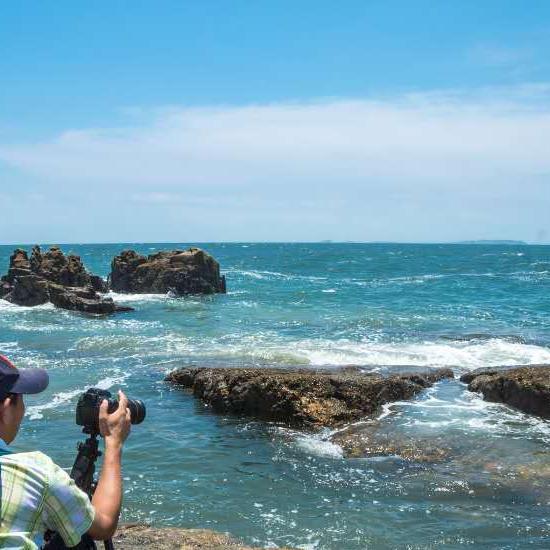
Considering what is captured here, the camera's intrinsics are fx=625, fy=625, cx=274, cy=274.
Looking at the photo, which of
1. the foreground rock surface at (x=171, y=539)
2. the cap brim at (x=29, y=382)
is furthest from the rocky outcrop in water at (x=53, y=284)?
the cap brim at (x=29, y=382)

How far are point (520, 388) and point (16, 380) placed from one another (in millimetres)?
12132

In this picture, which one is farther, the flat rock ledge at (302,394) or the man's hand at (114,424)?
the flat rock ledge at (302,394)

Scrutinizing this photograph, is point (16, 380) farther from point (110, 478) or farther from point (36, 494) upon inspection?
point (110, 478)

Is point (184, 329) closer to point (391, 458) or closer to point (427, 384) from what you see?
point (427, 384)

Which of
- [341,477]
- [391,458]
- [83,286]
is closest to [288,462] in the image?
[341,477]

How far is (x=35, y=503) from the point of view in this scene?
2.71 m

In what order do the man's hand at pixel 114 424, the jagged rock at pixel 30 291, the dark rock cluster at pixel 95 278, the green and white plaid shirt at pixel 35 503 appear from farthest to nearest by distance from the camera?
1. the jagged rock at pixel 30 291
2. the dark rock cluster at pixel 95 278
3. the man's hand at pixel 114 424
4. the green and white plaid shirt at pixel 35 503

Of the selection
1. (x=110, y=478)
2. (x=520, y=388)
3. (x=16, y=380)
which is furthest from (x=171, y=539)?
(x=520, y=388)

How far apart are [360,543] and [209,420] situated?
5.58 metres

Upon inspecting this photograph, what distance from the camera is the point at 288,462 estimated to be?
10.2m

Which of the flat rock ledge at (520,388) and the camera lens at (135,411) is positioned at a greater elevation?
the camera lens at (135,411)

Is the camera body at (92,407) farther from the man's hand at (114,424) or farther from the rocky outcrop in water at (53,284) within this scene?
the rocky outcrop in water at (53,284)

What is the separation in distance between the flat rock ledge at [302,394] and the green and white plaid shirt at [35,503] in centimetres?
939

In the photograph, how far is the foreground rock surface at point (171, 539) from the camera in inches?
263
